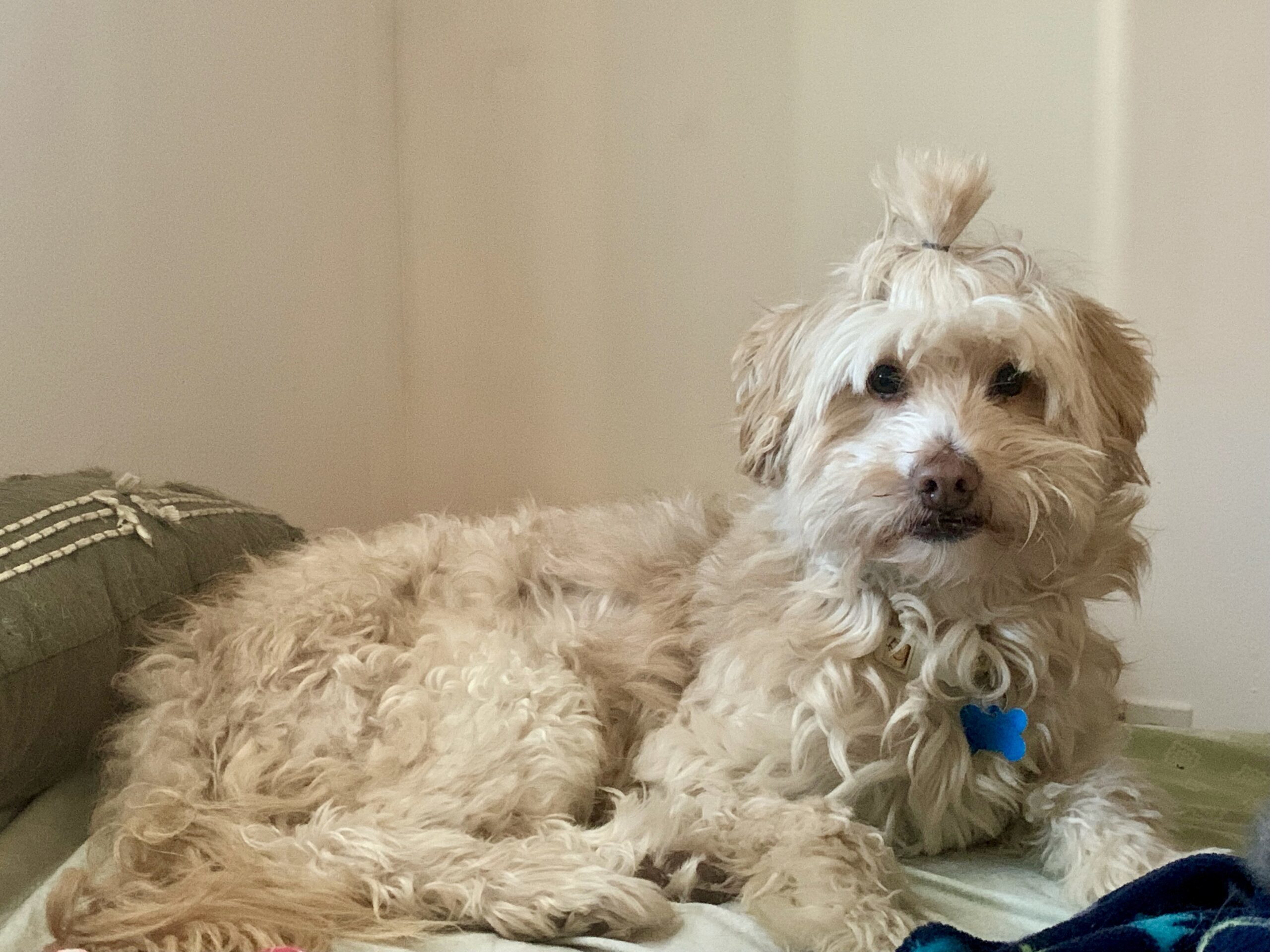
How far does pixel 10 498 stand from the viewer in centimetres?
159

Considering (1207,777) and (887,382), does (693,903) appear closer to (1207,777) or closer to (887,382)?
(887,382)

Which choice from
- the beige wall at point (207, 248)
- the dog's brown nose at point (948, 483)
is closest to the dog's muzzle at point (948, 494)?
the dog's brown nose at point (948, 483)

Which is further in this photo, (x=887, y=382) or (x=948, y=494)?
(x=887, y=382)

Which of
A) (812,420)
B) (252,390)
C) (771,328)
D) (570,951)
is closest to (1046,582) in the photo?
(812,420)

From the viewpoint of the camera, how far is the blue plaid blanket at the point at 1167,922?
95 cm

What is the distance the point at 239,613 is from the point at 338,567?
181mm

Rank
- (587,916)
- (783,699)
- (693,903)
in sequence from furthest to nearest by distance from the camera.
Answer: (783,699), (693,903), (587,916)

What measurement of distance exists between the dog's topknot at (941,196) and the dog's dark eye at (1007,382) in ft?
0.66

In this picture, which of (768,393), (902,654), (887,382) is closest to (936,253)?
(887,382)

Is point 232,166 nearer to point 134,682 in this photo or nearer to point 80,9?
point 80,9

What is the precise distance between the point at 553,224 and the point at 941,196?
1.60m

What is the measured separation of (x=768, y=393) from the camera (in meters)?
1.54

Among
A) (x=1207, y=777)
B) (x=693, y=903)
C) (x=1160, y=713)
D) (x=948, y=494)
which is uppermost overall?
(x=948, y=494)

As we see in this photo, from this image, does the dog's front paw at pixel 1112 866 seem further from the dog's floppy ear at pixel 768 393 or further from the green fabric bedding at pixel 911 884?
the dog's floppy ear at pixel 768 393
